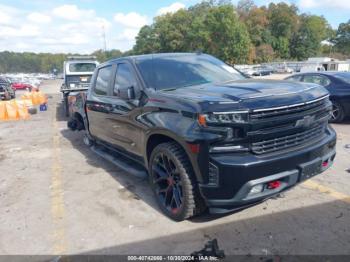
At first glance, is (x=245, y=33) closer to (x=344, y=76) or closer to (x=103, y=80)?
(x=344, y=76)

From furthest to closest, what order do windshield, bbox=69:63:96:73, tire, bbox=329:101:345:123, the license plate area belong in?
windshield, bbox=69:63:96:73
tire, bbox=329:101:345:123
the license plate area

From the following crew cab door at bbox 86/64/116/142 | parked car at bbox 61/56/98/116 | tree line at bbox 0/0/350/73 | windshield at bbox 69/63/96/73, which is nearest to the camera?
crew cab door at bbox 86/64/116/142

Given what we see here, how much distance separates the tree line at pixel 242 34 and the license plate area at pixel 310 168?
2432 inches

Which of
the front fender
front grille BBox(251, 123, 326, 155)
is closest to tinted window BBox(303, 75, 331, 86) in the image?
front grille BBox(251, 123, 326, 155)

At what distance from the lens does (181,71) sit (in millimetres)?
4652

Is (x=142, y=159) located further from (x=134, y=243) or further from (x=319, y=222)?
(x=319, y=222)

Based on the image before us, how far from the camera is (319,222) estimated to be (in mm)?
3705

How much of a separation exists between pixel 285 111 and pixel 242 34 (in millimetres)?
66877

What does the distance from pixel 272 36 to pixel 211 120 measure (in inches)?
4259

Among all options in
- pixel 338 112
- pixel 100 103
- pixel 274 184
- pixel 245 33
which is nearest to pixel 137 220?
pixel 274 184

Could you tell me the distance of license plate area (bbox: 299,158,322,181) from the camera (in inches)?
134

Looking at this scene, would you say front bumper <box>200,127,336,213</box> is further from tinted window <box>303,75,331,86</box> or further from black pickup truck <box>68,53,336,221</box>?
tinted window <box>303,75,331,86</box>

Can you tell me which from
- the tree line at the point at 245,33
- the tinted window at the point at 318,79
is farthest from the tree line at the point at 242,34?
the tinted window at the point at 318,79

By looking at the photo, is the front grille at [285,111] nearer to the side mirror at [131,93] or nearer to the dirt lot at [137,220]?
the dirt lot at [137,220]
